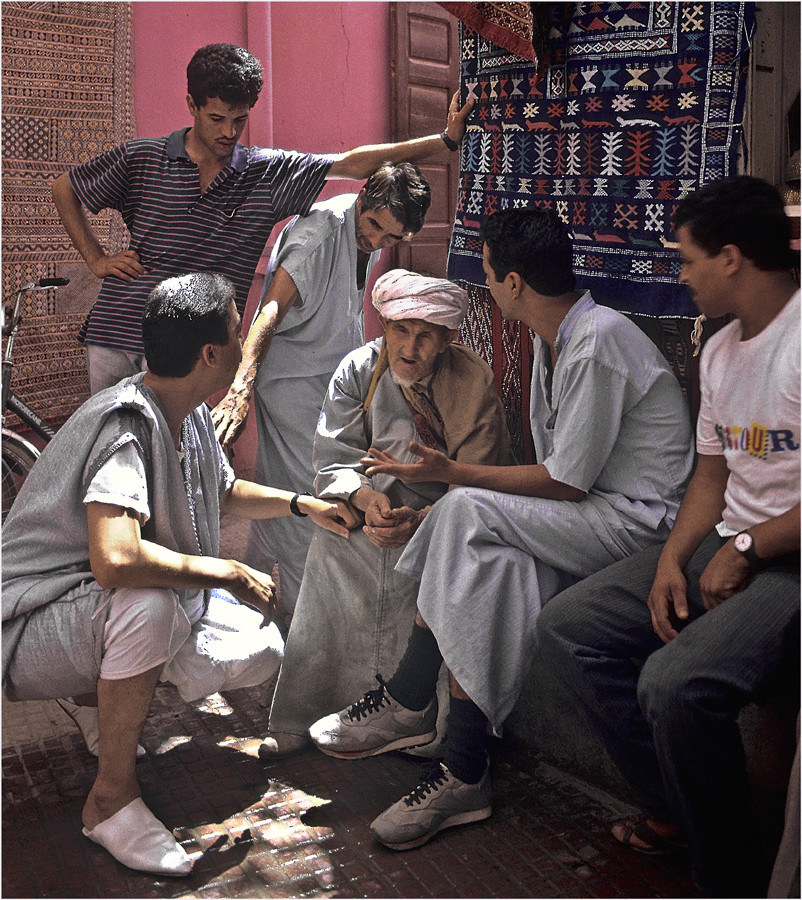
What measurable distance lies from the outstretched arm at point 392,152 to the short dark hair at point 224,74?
37 centimetres

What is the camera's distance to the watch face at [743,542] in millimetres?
2055

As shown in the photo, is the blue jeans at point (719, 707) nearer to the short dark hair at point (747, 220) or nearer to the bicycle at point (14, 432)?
the short dark hair at point (747, 220)

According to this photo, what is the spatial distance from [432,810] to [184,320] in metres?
1.32

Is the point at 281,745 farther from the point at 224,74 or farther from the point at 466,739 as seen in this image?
the point at 224,74

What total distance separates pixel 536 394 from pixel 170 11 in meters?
2.62

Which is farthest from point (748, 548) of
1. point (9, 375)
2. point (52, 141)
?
point (52, 141)

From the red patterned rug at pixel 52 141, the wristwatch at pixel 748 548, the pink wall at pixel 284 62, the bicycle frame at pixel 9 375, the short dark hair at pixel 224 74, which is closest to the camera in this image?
the wristwatch at pixel 748 548

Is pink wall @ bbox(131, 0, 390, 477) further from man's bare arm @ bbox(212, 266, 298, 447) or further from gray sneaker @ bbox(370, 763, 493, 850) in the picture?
gray sneaker @ bbox(370, 763, 493, 850)

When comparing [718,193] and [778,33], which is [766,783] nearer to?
[718,193]

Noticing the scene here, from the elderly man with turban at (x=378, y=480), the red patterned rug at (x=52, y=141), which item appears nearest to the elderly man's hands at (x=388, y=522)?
the elderly man with turban at (x=378, y=480)

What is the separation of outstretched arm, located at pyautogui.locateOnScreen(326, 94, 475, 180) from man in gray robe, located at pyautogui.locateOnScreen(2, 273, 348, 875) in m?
1.08

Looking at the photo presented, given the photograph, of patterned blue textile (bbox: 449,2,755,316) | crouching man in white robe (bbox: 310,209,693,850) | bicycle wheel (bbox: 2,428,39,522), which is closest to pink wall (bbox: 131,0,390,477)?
bicycle wheel (bbox: 2,428,39,522)

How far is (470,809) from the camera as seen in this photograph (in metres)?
2.45

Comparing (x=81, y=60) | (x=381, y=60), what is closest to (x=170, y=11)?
(x=81, y=60)
